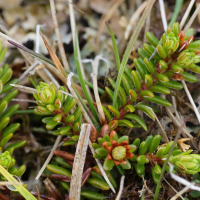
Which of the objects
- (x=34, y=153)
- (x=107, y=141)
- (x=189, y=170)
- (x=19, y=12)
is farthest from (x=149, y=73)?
(x=19, y=12)

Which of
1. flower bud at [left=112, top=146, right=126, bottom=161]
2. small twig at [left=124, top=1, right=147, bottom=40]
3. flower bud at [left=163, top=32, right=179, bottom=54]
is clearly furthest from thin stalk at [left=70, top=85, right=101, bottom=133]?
small twig at [left=124, top=1, right=147, bottom=40]

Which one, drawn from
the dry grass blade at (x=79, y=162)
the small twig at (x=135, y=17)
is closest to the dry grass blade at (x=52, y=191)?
the dry grass blade at (x=79, y=162)

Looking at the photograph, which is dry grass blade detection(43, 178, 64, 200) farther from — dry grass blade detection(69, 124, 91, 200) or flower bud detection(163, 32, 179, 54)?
flower bud detection(163, 32, 179, 54)

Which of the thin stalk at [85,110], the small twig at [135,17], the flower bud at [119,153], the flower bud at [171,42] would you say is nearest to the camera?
the flower bud at [119,153]

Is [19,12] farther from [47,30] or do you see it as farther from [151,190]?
[151,190]

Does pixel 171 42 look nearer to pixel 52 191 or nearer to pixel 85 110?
pixel 85 110

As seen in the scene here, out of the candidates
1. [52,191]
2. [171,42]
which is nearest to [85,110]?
[52,191]

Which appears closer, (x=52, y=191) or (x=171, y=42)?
(x=171, y=42)

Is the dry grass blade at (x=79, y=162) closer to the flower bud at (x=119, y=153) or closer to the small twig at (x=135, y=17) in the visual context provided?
the flower bud at (x=119, y=153)
